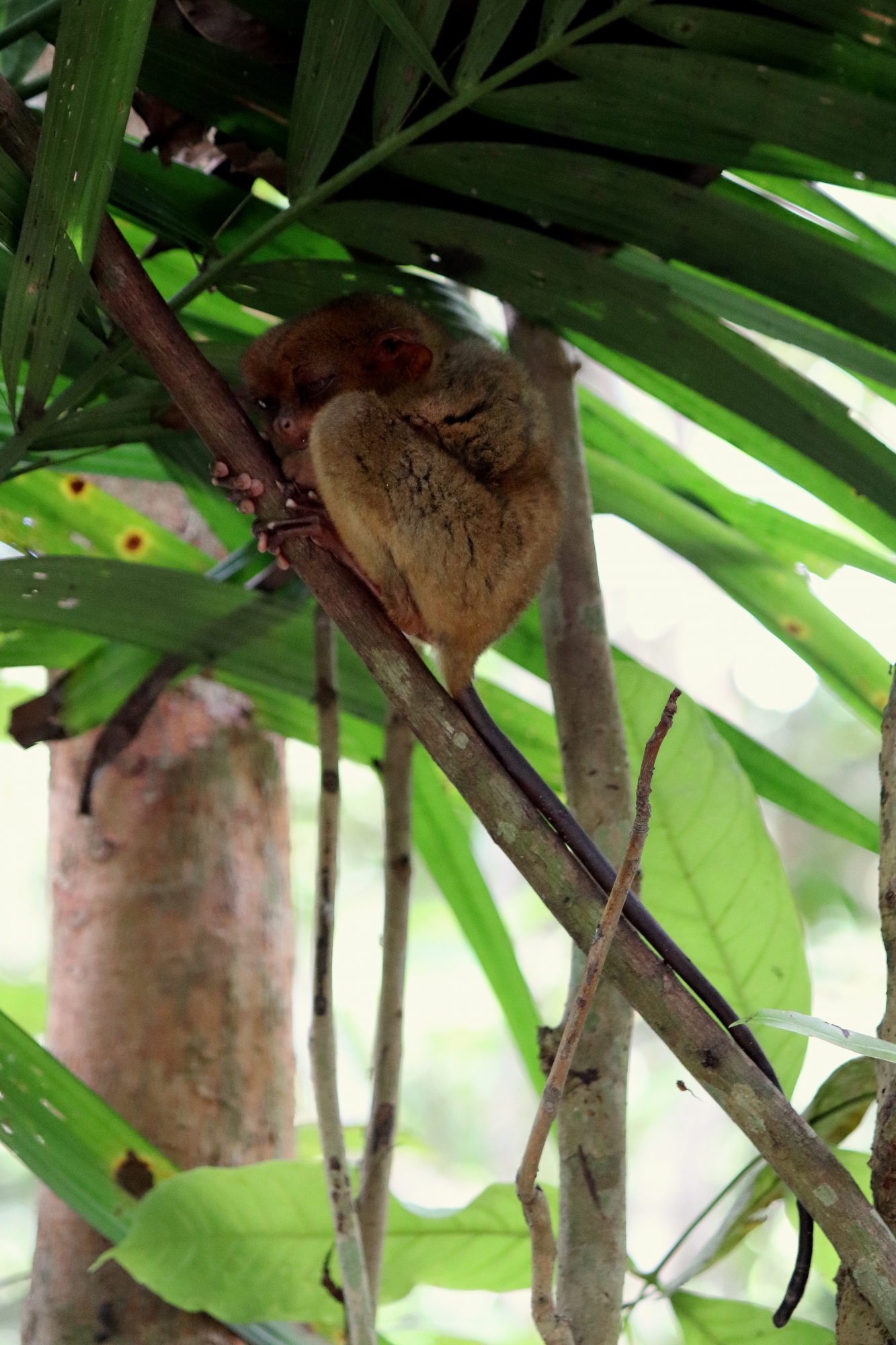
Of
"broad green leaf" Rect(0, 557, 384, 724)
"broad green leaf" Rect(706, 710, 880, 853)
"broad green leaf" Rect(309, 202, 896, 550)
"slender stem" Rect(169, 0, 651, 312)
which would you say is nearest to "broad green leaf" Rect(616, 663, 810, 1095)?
"broad green leaf" Rect(706, 710, 880, 853)

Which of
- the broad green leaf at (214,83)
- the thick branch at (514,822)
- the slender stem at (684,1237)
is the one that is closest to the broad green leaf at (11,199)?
the thick branch at (514,822)

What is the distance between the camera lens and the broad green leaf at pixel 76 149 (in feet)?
4.53

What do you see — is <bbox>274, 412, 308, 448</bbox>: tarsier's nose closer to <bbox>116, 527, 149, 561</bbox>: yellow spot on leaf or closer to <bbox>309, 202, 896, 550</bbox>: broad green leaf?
<bbox>309, 202, 896, 550</bbox>: broad green leaf

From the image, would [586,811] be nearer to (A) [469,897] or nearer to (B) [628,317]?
(A) [469,897]

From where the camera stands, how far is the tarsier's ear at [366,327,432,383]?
2.24 meters

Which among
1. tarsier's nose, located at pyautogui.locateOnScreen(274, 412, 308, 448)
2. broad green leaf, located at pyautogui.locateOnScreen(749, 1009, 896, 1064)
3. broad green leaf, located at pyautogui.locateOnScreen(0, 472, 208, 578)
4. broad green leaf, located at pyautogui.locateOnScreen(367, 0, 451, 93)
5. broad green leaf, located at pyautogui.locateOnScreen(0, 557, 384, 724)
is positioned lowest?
broad green leaf, located at pyautogui.locateOnScreen(749, 1009, 896, 1064)

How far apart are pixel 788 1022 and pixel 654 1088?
51.7ft

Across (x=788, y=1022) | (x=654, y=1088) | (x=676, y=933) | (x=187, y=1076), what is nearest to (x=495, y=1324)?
(x=187, y=1076)

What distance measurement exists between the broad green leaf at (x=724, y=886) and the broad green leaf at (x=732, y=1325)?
328 millimetres

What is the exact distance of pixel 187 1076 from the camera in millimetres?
2473

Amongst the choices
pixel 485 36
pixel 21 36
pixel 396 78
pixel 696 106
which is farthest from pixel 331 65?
pixel 696 106

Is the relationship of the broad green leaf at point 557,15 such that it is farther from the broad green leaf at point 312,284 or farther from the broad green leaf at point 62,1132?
the broad green leaf at point 62,1132

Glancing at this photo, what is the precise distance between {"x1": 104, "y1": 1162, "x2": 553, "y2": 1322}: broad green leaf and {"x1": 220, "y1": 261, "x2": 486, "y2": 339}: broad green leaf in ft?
4.82

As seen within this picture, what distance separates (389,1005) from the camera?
7.14 feet
